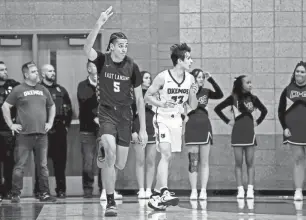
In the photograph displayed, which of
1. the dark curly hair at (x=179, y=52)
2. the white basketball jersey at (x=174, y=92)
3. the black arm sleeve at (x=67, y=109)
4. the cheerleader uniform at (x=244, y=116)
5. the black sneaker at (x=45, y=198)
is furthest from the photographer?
the black arm sleeve at (x=67, y=109)

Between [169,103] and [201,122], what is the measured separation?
3021mm

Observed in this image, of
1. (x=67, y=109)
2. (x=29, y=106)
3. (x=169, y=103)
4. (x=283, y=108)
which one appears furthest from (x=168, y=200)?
(x=67, y=109)

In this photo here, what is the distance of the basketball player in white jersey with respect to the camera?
36.8 feet

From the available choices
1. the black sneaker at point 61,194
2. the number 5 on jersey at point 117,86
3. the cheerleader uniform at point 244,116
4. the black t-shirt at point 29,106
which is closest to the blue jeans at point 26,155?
the black t-shirt at point 29,106

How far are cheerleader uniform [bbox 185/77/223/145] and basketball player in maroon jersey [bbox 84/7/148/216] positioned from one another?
12.0 ft

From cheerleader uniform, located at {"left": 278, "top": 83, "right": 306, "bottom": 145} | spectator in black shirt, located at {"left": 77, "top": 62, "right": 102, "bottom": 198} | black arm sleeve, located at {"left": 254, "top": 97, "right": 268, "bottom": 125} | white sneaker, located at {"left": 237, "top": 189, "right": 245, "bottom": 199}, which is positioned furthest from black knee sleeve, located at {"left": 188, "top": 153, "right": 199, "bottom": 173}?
spectator in black shirt, located at {"left": 77, "top": 62, "right": 102, "bottom": 198}

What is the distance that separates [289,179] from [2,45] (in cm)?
615

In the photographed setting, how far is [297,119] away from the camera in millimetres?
13953

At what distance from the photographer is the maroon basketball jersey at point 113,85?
10320mm

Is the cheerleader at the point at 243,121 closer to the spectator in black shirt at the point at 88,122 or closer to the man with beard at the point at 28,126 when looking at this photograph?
the spectator in black shirt at the point at 88,122

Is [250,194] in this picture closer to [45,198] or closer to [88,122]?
[88,122]

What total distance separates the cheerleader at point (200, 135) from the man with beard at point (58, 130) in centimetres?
228

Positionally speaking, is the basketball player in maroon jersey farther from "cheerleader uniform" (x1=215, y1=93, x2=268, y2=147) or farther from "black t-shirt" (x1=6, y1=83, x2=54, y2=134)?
"cheerleader uniform" (x1=215, y1=93, x2=268, y2=147)

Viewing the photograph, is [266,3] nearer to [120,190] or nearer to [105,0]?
[105,0]
